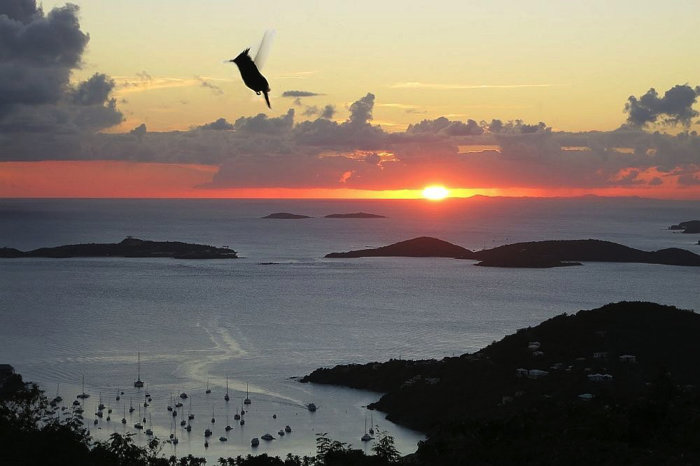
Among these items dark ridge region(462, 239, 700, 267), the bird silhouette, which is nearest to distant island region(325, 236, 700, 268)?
dark ridge region(462, 239, 700, 267)

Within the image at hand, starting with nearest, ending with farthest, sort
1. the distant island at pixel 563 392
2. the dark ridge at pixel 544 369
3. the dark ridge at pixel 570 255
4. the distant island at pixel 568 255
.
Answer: the distant island at pixel 563 392 < the dark ridge at pixel 544 369 < the distant island at pixel 568 255 < the dark ridge at pixel 570 255

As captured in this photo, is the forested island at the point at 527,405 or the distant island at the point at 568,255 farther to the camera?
the distant island at the point at 568,255

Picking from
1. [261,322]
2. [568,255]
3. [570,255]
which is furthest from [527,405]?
[570,255]

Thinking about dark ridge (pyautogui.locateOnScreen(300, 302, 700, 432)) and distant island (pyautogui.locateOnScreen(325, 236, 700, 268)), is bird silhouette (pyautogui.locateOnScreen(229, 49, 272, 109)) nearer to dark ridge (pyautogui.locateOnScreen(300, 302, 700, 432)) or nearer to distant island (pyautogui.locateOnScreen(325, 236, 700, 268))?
dark ridge (pyautogui.locateOnScreen(300, 302, 700, 432))

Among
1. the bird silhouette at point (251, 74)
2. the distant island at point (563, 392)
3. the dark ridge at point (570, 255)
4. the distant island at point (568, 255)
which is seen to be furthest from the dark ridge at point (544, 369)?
the dark ridge at point (570, 255)

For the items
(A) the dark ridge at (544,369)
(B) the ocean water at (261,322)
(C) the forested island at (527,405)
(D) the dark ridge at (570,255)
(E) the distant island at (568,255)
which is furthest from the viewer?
(D) the dark ridge at (570,255)

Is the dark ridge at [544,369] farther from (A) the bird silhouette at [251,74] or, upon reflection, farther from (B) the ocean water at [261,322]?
(A) the bird silhouette at [251,74]

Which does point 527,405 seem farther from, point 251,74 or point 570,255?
point 570,255
